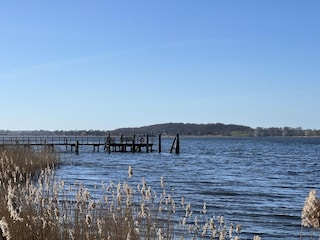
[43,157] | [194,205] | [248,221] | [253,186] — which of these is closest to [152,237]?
[248,221]

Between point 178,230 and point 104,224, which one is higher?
point 104,224

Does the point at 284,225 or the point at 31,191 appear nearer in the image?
the point at 31,191

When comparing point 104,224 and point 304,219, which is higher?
point 304,219

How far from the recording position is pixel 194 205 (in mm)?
19516

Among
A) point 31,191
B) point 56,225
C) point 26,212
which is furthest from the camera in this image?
point 31,191

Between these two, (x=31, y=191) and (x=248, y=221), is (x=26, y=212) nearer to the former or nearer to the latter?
(x=31, y=191)

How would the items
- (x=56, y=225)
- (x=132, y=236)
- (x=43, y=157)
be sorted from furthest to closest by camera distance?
(x=43, y=157), (x=56, y=225), (x=132, y=236)

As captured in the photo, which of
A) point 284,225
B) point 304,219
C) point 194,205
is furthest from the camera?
point 194,205

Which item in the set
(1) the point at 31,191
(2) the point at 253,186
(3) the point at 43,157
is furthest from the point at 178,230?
(3) the point at 43,157

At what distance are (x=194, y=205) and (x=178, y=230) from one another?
7.58m

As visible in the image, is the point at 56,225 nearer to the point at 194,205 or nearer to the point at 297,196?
the point at 194,205

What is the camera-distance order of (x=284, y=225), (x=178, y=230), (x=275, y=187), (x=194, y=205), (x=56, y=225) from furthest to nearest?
(x=275, y=187) → (x=194, y=205) → (x=284, y=225) → (x=178, y=230) → (x=56, y=225)

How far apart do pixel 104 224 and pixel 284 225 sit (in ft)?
28.5

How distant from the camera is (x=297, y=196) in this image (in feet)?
77.9
